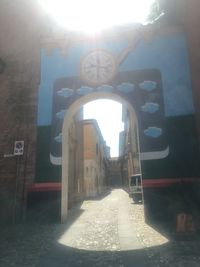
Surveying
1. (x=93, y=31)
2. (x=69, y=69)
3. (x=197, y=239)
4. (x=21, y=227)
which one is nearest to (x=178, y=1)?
(x=93, y=31)

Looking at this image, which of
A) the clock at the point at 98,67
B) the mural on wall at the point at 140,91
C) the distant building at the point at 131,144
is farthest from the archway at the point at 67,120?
the distant building at the point at 131,144

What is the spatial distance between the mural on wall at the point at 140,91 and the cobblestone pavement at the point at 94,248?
2.12m

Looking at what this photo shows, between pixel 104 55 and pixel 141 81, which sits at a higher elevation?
pixel 104 55

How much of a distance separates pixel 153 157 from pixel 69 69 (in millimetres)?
4389

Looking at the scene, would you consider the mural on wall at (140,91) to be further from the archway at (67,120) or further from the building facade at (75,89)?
the archway at (67,120)

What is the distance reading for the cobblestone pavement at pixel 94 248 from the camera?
4.24 meters

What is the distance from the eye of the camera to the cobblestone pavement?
4.24m

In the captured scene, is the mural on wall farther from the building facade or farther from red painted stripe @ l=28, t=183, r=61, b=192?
red painted stripe @ l=28, t=183, r=61, b=192

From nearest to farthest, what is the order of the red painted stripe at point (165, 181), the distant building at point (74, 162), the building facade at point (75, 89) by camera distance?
1. the red painted stripe at point (165, 181)
2. the building facade at point (75, 89)
3. the distant building at point (74, 162)

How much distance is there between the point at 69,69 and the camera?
9.30 metres

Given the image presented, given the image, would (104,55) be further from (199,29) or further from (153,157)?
(153,157)

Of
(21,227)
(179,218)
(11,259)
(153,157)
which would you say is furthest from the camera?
(153,157)

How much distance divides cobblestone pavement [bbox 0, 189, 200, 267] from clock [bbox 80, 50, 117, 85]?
16.7 feet

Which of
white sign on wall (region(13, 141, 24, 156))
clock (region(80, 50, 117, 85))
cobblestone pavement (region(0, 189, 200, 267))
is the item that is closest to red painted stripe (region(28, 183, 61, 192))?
white sign on wall (region(13, 141, 24, 156))
